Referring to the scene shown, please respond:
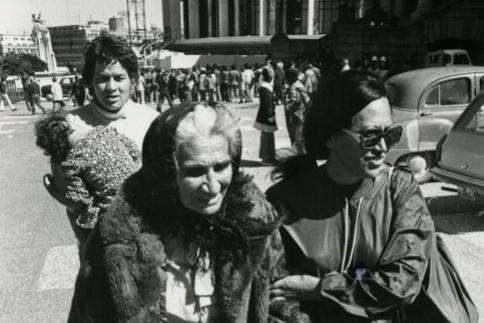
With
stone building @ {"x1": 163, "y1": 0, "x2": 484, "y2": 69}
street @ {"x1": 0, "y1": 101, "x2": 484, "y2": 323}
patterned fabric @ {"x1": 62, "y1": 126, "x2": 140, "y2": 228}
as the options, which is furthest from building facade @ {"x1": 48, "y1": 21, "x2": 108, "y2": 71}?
patterned fabric @ {"x1": 62, "y1": 126, "x2": 140, "y2": 228}

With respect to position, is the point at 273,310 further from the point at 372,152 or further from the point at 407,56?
the point at 407,56

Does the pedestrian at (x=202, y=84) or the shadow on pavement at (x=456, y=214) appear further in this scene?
the pedestrian at (x=202, y=84)

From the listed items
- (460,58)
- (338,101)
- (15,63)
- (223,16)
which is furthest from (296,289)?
(15,63)

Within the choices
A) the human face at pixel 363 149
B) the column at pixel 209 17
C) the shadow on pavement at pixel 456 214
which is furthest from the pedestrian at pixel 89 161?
the column at pixel 209 17

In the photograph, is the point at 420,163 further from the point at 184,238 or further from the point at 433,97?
the point at 184,238

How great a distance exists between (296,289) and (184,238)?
0.46m

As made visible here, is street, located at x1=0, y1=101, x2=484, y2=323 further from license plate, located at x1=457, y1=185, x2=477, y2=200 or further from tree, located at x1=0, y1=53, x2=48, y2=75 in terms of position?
tree, located at x1=0, y1=53, x2=48, y2=75

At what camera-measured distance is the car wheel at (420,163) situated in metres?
8.57

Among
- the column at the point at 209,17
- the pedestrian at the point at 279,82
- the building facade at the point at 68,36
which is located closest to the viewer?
the pedestrian at the point at 279,82

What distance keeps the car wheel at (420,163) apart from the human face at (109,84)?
643 centimetres

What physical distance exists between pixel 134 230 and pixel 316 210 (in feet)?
2.26

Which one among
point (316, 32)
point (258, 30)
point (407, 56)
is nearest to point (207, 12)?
point (258, 30)

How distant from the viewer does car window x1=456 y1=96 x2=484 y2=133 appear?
23.2 ft

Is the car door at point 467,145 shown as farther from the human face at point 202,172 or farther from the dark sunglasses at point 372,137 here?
the human face at point 202,172
